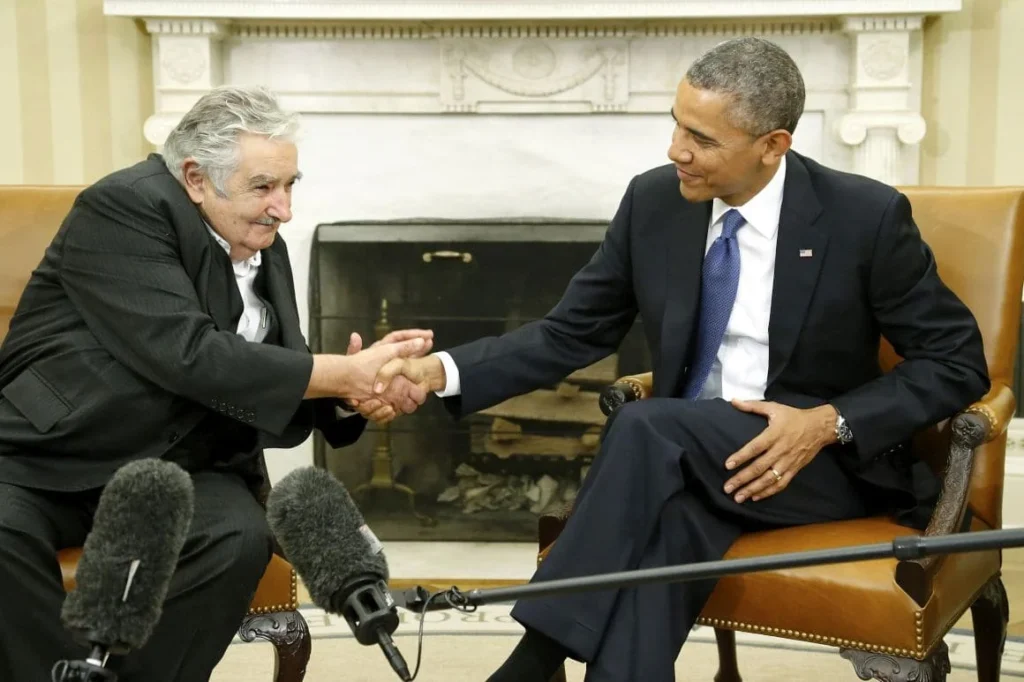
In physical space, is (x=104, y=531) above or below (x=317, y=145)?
below

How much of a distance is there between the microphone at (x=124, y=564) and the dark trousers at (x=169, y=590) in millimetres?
552

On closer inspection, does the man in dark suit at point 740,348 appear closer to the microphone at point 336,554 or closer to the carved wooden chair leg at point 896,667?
the carved wooden chair leg at point 896,667

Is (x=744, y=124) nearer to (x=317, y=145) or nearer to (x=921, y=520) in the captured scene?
(x=921, y=520)

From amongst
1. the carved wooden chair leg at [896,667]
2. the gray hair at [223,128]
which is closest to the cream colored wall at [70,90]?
the gray hair at [223,128]

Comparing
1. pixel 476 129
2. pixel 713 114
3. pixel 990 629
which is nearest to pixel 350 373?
pixel 713 114

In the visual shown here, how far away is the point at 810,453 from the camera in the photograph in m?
2.16

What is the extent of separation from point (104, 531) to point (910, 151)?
2.96m

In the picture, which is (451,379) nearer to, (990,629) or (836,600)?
(836,600)

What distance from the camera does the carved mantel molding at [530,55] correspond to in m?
3.73

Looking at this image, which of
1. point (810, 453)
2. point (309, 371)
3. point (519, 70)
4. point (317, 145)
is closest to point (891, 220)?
point (810, 453)

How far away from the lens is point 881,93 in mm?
3754

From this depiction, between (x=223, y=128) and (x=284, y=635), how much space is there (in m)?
0.88

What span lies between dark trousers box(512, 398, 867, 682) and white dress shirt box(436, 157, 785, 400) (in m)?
0.17

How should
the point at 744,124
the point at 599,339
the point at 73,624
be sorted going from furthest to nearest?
the point at 599,339, the point at 744,124, the point at 73,624
